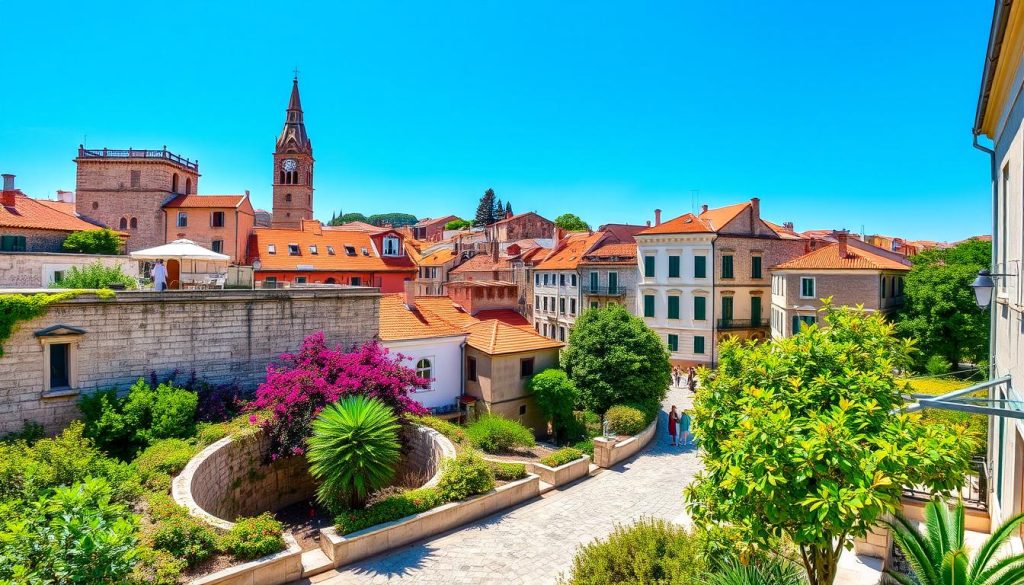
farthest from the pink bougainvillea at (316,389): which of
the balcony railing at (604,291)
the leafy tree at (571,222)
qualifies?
the leafy tree at (571,222)

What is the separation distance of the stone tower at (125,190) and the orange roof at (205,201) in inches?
41.7

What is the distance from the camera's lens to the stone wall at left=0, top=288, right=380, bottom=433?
1396cm

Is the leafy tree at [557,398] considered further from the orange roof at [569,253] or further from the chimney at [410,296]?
the orange roof at [569,253]

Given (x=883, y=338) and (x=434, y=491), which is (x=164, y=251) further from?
(x=883, y=338)

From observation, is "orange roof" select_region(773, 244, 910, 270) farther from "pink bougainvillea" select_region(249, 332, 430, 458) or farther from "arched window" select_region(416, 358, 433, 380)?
"pink bougainvillea" select_region(249, 332, 430, 458)

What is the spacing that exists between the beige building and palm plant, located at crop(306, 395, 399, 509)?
2659 centimetres

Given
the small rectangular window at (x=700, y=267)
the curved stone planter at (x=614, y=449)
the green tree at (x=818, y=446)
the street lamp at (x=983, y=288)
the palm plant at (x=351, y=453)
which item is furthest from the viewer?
the small rectangular window at (x=700, y=267)

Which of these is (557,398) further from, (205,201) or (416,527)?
(205,201)

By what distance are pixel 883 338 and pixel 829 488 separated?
10.1 ft

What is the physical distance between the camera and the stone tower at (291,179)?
60.5 meters

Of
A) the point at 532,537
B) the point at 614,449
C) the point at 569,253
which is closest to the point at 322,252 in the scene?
the point at 569,253

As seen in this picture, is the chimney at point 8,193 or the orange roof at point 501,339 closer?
the orange roof at point 501,339

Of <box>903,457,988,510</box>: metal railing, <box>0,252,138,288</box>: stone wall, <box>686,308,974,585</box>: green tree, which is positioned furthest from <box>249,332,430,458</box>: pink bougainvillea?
<box>0,252,138,288</box>: stone wall

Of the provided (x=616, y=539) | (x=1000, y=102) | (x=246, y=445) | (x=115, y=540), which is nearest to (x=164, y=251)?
(x=246, y=445)
